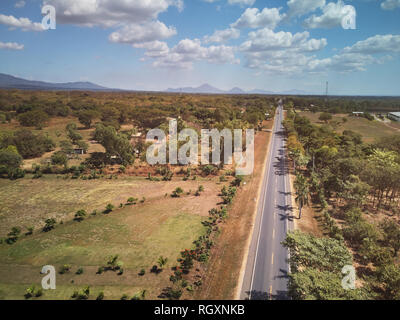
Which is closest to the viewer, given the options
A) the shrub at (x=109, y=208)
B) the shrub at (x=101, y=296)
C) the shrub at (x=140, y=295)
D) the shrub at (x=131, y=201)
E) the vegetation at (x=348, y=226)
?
the vegetation at (x=348, y=226)

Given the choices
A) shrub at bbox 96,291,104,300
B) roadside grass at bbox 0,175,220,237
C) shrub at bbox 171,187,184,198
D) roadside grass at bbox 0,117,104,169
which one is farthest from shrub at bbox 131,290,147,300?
roadside grass at bbox 0,117,104,169

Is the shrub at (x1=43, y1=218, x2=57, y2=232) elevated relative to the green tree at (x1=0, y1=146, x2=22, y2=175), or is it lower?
lower

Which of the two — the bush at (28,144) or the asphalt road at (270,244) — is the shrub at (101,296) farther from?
the bush at (28,144)

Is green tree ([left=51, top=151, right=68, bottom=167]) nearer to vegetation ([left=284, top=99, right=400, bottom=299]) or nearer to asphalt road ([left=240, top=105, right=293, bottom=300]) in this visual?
asphalt road ([left=240, top=105, right=293, bottom=300])

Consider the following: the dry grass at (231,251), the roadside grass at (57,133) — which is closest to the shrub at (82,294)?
the dry grass at (231,251)

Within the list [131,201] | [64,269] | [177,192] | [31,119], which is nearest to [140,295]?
[64,269]

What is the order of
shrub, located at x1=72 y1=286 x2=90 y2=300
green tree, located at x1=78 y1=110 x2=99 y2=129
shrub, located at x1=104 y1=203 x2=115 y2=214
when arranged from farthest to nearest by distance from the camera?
green tree, located at x1=78 y1=110 x2=99 y2=129 < shrub, located at x1=104 y1=203 x2=115 y2=214 < shrub, located at x1=72 y1=286 x2=90 y2=300
